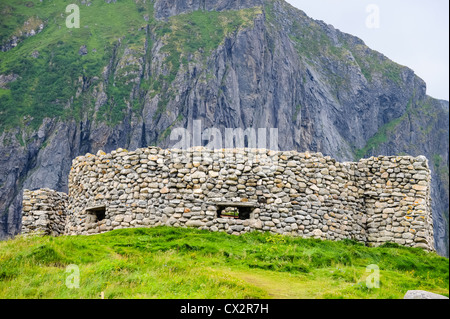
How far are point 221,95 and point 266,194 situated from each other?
12056 cm

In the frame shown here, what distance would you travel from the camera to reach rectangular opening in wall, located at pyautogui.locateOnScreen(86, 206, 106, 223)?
766 inches

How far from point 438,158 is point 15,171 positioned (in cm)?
13709

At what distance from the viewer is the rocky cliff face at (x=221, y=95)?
118m

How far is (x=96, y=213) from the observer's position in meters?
20.0

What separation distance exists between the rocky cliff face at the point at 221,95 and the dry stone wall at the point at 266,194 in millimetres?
89224

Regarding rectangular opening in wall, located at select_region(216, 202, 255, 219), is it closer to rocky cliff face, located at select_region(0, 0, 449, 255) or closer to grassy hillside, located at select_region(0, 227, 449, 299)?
grassy hillside, located at select_region(0, 227, 449, 299)

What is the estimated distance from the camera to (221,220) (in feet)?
58.0

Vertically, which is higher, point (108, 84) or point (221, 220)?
point (108, 84)
